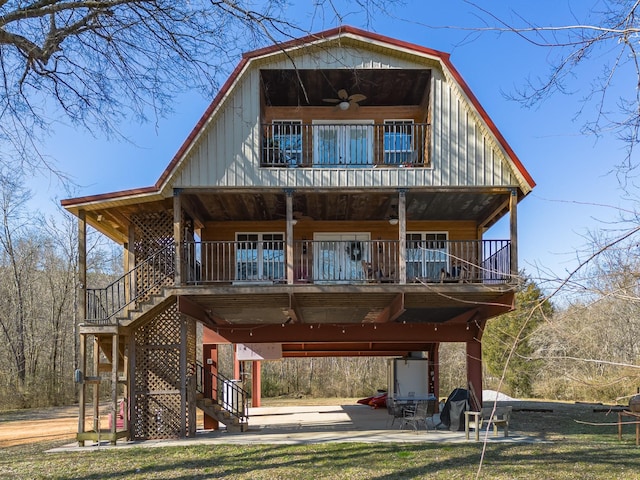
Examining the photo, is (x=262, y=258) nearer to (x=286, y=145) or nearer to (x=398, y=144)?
(x=286, y=145)

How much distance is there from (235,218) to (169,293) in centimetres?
348

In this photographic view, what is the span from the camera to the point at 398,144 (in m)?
14.6

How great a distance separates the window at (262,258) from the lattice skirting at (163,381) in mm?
2028

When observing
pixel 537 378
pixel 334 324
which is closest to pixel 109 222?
pixel 334 324

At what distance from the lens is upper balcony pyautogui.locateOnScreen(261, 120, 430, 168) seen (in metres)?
13.8

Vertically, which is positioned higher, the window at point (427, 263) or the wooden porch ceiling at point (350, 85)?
the wooden porch ceiling at point (350, 85)

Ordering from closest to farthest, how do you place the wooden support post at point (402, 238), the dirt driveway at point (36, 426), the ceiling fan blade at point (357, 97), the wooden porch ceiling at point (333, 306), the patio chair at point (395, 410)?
1. the wooden porch ceiling at point (333, 306)
2. the wooden support post at point (402, 238)
3. the ceiling fan blade at point (357, 97)
4. the dirt driveway at point (36, 426)
5. the patio chair at point (395, 410)

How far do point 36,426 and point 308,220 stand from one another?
37.8 ft

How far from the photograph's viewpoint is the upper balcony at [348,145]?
13.8 metres

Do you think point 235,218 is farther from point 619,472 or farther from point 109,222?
point 619,472

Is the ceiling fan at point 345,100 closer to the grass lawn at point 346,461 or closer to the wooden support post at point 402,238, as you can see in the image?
the wooden support post at point 402,238

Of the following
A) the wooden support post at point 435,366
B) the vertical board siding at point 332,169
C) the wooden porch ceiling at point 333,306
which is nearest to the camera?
the wooden porch ceiling at point 333,306

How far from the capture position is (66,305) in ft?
113

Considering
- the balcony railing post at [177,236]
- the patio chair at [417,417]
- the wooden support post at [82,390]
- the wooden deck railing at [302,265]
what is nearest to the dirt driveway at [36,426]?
the wooden support post at [82,390]
